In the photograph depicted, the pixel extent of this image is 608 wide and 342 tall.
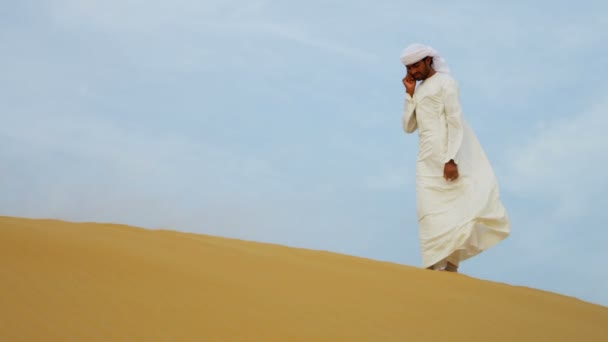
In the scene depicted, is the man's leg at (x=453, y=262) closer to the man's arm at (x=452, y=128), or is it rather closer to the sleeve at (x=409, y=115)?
the man's arm at (x=452, y=128)

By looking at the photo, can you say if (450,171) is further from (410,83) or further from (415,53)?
(415,53)

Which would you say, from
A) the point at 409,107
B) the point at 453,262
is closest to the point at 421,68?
the point at 409,107

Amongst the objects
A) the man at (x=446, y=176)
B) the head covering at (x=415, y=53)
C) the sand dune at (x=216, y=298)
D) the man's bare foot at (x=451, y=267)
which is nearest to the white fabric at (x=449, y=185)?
the man at (x=446, y=176)

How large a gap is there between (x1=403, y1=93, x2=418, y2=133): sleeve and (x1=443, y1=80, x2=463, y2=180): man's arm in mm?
308

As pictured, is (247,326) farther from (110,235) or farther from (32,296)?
(110,235)

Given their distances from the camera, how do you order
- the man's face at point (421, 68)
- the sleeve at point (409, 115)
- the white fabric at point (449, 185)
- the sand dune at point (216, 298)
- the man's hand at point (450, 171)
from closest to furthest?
the sand dune at point (216, 298) → the white fabric at point (449, 185) → the man's hand at point (450, 171) → the man's face at point (421, 68) → the sleeve at point (409, 115)

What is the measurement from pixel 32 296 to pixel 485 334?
75.4 inches

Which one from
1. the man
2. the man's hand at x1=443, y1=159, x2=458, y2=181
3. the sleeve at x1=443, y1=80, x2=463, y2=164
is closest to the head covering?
the man

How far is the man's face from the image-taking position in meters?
7.13

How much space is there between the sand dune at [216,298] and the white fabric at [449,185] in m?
1.96

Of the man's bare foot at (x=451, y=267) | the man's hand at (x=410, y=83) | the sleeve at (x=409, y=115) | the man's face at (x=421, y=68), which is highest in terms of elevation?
the man's face at (x=421, y=68)

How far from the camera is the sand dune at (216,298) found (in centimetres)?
262

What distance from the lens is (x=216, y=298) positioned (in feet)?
10.0

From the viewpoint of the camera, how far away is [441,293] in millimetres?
4375
